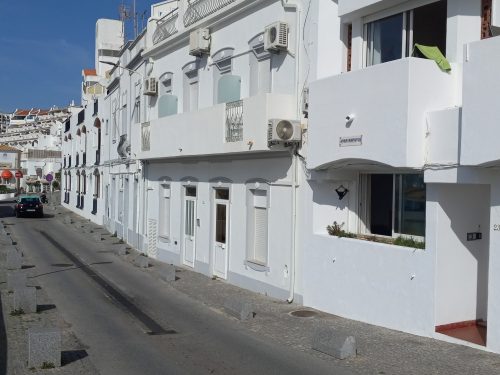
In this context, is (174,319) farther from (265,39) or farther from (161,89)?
(161,89)

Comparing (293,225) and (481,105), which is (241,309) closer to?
(293,225)

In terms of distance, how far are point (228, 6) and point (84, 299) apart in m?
8.56

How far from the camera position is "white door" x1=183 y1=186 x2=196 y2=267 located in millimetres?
18734

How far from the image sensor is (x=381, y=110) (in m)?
10.4

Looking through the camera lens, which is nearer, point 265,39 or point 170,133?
point 265,39

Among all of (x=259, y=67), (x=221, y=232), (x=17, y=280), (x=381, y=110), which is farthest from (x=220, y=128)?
(x=17, y=280)

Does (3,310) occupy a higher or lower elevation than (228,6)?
lower

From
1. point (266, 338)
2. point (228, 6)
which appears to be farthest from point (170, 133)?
point (266, 338)

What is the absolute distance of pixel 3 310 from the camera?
39.4ft

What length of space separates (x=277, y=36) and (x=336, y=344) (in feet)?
24.5

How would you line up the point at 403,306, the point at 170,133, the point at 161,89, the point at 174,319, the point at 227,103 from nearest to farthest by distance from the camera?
the point at 403,306 → the point at 174,319 → the point at 227,103 → the point at 170,133 → the point at 161,89

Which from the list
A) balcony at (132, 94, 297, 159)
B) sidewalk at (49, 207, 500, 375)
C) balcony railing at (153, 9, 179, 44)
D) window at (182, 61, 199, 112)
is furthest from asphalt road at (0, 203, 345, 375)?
balcony railing at (153, 9, 179, 44)

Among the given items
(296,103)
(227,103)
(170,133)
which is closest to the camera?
(296,103)

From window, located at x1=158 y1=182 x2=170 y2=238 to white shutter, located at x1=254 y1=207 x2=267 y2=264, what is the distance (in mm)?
6801
